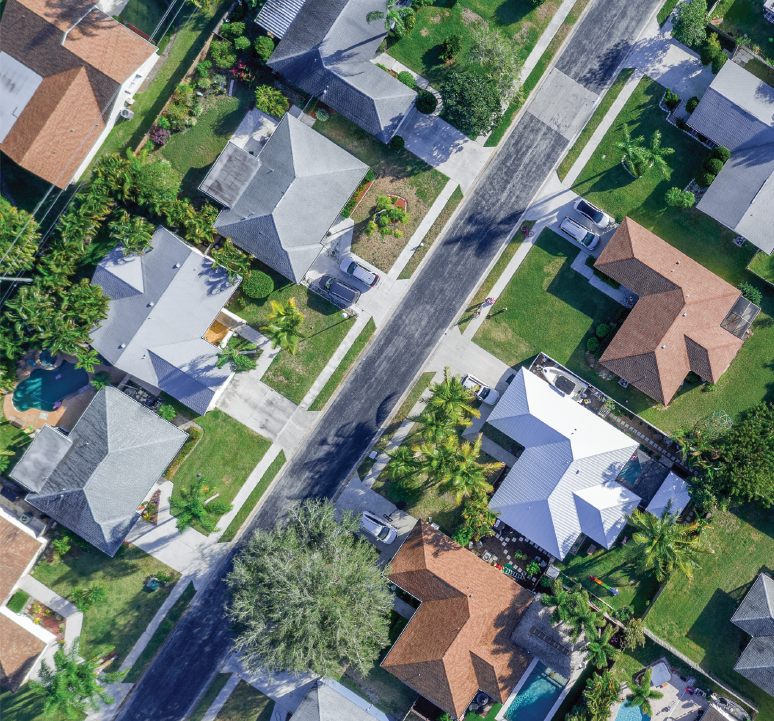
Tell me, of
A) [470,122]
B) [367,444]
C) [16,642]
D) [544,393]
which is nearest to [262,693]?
[16,642]

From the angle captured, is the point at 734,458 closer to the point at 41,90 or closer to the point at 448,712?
the point at 448,712

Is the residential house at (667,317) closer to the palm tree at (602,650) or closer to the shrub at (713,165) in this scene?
the shrub at (713,165)

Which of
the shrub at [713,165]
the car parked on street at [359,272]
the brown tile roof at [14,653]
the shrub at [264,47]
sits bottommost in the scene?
the brown tile roof at [14,653]

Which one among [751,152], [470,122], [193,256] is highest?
[751,152]

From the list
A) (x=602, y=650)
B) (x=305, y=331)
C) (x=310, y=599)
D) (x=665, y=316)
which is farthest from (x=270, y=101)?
(x=602, y=650)

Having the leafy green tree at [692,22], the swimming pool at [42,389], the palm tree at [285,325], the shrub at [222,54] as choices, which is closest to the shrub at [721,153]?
the leafy green tree at [692,22]

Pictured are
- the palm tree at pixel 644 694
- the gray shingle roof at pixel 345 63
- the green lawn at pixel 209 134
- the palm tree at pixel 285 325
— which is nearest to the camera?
the palm tree at pixel 285 325
